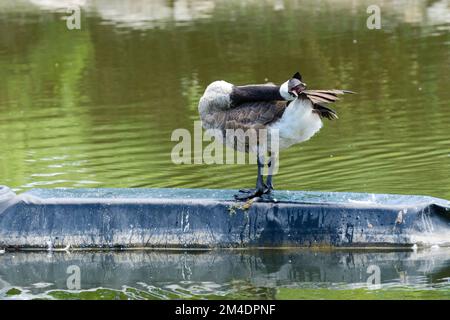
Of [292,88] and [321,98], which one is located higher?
[292,88]

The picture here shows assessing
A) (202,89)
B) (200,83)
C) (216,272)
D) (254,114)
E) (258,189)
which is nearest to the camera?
(216,272)

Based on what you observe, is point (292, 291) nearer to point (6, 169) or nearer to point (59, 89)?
point (6, 169)

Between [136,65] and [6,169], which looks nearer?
[6,169]

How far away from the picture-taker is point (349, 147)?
15188mm

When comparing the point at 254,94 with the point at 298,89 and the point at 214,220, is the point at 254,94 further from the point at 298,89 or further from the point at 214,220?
the point at 214,220

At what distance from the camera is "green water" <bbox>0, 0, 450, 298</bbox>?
1341cm

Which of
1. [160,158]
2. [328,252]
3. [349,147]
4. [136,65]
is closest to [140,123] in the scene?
[160,158]

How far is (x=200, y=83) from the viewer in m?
21.2

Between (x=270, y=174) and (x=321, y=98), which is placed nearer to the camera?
(x=321, y=98)

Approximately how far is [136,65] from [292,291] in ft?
48.2

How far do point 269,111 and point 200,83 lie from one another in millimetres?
10990

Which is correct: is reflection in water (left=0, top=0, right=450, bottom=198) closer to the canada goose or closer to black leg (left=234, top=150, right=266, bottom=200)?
black leg (left=234, top=150, right=266, bottom=200)

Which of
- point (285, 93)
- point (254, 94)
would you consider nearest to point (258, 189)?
point (254, 94)

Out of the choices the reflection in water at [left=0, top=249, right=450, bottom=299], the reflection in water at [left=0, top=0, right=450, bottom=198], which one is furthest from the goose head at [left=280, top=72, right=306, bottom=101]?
the reflection in water at [left=0, top=0, right=450, bottom=198]
